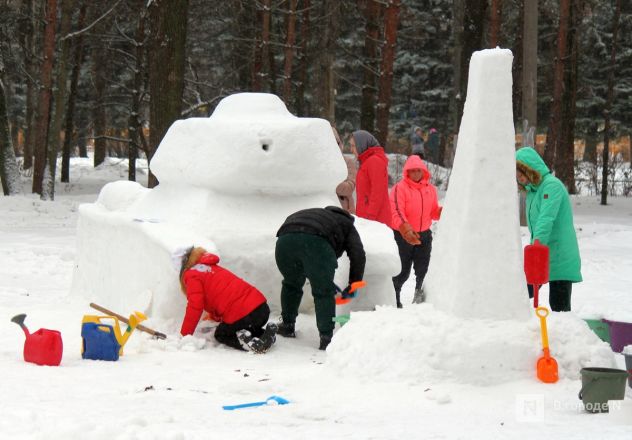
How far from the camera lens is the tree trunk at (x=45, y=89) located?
18422 mm

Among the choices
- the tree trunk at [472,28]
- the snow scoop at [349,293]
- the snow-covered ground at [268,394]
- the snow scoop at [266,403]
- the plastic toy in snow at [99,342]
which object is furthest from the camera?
the tree trunk at [472,28]

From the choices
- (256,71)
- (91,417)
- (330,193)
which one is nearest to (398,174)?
(256,71)

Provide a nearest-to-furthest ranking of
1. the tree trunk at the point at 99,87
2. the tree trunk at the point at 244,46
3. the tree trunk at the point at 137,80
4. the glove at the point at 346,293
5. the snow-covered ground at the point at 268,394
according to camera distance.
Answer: the snow-covered ground at the point at 268,394, the glove at the point at 346,293, the tree trunk at the point at 137,80, the tree trunk at the point at 244,46, the tree trunk at the point at 99,87

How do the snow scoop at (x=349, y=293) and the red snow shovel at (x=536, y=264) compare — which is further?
the snow scoop at (x=349, y=293)

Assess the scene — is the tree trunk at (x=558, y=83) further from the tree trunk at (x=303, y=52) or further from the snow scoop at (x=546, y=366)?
the snow scoop at (x=546, y=366)

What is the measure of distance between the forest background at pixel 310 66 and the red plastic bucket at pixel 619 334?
25.0ft

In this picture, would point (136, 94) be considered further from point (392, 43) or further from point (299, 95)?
point (392, 43)

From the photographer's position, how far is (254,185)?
22.2 ft

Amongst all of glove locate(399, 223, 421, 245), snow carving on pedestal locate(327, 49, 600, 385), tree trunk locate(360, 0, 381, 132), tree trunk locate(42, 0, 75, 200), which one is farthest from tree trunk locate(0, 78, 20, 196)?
snow carving on pedestal locate(327, 49, 600, 385)

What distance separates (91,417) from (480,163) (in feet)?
8.17

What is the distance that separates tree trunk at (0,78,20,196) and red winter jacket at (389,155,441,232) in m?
13.3

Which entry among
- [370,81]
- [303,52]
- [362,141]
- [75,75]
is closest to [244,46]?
[303,52]

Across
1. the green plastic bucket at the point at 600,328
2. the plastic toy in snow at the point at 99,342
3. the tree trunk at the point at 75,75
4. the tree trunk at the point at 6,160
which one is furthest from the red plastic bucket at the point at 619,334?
the tree trunk at the point at 75,75

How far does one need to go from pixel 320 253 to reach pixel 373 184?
2.07 meters
